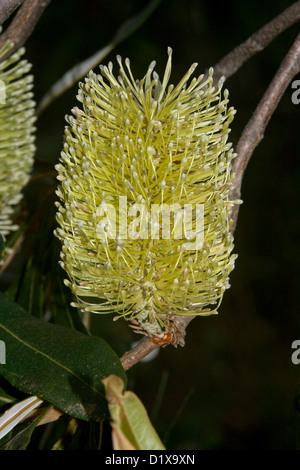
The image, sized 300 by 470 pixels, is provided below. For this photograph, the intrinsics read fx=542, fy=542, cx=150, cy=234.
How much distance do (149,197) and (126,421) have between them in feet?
0.84

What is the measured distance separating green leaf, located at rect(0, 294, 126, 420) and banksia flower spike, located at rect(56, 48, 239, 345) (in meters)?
0.06

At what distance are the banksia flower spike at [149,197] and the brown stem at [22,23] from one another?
0.29m

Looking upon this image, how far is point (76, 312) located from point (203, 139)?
14.5 inches

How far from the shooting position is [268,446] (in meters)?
1.52

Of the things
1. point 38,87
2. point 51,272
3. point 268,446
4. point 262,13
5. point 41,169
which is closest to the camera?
point 51,272

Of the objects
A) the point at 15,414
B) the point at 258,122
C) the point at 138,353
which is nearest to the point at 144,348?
the point at 138,353

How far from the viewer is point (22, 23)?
885mm

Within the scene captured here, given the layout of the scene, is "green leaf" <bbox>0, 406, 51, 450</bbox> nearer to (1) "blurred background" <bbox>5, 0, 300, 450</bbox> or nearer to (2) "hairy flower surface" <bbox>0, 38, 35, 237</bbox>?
(2) "hairy flower surface" <bbox>0, 38, 35, 237</bbox>

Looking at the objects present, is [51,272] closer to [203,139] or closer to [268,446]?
[203,139]

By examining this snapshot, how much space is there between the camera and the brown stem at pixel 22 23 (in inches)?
34.8

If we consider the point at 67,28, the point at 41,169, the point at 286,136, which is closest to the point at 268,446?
the point at 286,136

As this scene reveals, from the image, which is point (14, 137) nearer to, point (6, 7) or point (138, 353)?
point (6, 7)

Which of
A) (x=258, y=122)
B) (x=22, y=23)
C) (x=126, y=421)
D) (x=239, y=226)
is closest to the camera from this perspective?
(x=126, y=421)

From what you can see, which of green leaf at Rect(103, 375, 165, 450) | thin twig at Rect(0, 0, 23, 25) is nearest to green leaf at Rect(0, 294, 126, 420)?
green leaf at Rect(103, 375, 165, 450)
